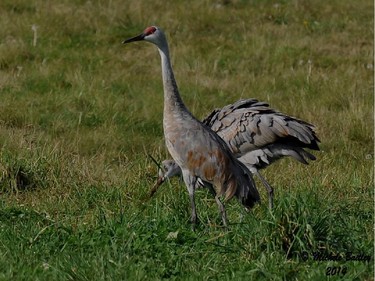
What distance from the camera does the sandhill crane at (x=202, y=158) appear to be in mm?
6715

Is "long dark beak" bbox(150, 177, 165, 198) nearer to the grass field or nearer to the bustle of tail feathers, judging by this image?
the grass field

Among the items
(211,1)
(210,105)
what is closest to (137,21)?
(211,1)

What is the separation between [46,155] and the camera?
8062 millimetres

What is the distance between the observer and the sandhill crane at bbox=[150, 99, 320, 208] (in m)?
7.74

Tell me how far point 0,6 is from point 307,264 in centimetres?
847

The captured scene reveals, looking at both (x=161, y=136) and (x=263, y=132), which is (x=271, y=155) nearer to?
(x=263, y=132)

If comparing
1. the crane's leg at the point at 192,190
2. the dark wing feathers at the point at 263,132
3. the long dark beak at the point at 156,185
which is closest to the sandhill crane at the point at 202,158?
the crane's leg at the point at 192,190

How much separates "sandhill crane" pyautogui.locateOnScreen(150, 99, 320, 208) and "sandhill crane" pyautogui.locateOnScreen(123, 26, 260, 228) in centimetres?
73

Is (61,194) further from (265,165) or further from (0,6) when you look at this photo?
(0,6)

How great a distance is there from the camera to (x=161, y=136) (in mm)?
9883

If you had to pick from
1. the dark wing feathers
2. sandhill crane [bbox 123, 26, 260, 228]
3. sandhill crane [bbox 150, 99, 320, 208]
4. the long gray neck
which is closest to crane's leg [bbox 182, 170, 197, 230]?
sandhill crane [bbox 123, 26, 260, 228]

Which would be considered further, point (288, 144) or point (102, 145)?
point (102, 145)

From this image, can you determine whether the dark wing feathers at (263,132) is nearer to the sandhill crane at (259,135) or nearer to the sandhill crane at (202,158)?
the sandhill crane at (259,135)

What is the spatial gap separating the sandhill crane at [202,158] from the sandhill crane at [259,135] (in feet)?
2.40
